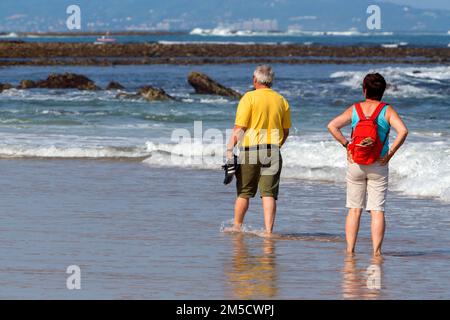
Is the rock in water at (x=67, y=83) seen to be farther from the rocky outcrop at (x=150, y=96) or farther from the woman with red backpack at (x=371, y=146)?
the woman with red backpack at (x=371, y=146)

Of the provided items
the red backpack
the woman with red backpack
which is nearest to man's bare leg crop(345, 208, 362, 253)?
the woman with red backpack

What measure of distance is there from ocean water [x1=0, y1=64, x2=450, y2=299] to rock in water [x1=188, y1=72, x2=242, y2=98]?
8947 millimetres

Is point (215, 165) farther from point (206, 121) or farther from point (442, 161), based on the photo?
point (206, 121)

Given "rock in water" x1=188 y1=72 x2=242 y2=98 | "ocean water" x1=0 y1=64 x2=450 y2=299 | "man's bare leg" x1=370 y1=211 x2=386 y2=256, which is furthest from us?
"rock in water" x1=188 y1=72 x2=242 y2=98

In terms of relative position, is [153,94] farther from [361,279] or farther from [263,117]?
[361,279]

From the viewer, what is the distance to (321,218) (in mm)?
11367

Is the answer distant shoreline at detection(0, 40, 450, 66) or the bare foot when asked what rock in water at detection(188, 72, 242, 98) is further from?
distant shoreline at detection(0, 40, 450, 66)

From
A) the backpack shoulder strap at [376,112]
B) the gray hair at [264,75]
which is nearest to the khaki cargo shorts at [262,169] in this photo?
the gray hair at [264,75]

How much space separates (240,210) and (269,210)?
0.34m

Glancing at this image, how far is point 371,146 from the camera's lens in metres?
8.66

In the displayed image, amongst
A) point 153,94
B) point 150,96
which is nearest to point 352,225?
point 150,96

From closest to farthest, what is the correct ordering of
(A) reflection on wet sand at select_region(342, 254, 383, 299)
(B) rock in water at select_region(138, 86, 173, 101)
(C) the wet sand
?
(A) reflection on wet sand at select_region(342, 254, 383, 299)
(C) the wet sand
(B) rock in water at select_region(138, 86, 173, 101)

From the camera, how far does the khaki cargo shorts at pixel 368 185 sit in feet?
29.1

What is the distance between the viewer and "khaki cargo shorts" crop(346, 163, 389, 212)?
8.86m
